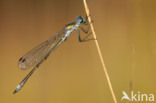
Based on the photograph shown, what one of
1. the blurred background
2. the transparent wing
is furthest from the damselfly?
the blurred background

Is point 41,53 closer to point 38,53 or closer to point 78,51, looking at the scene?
point 38,53

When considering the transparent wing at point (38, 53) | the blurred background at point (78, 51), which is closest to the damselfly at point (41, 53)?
the transparent wing at point (38, 53)

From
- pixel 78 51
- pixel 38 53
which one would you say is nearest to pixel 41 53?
pixel 38 53

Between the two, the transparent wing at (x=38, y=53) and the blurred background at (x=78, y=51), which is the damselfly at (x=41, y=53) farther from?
the blurred background at (x=78, y=51)

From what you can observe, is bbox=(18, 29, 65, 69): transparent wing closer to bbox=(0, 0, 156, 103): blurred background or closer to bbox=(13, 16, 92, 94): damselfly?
bbox=(13, 16, 92, 94): damselfly
